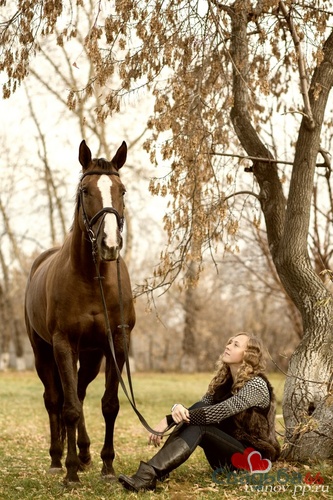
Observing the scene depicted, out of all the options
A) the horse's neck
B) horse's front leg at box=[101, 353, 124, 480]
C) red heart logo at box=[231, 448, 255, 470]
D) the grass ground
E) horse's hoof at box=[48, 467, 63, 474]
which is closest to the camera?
the grass ground

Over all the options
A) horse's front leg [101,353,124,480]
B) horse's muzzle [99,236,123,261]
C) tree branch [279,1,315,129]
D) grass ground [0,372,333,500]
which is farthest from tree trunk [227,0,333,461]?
horse's muzzle [99,236,123,261]

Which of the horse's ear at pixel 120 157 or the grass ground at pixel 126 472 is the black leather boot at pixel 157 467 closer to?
the grass ground at pixel 126 472

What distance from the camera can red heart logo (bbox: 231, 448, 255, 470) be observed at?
496 centimetres

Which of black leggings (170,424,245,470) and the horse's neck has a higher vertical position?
the horse's neck

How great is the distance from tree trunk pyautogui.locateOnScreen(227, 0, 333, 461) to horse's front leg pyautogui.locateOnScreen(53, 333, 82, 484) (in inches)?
71.9

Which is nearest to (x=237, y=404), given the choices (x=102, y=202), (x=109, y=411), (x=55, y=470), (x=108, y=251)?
(x=109, y=411)

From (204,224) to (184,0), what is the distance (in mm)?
2318

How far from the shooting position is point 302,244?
663cm

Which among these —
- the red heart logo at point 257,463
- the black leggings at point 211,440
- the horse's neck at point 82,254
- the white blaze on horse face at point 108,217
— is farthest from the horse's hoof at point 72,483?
the white blaze on horse face at point 108,217

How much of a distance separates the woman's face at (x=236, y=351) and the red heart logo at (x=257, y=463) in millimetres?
686

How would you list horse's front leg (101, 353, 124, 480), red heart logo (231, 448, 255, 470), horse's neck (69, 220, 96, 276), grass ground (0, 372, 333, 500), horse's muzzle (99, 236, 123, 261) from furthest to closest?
horse's front leg (101, 353, 124, 480), horse's neck (69, 220, 96, 276), red heart logo (231, 448, 255, 470), grass ground (0, 372, 333, 500), horse's muzzle (99, 236, 123, 261)

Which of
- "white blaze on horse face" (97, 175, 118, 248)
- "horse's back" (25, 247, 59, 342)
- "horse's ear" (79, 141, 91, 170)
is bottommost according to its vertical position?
"horse's back" (25, 247, 59, 342)

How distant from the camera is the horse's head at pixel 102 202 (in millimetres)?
4699

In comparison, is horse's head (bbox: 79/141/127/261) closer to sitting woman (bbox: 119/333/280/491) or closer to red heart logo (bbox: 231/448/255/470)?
sitting woman (bbox: 119/333/280/491)
